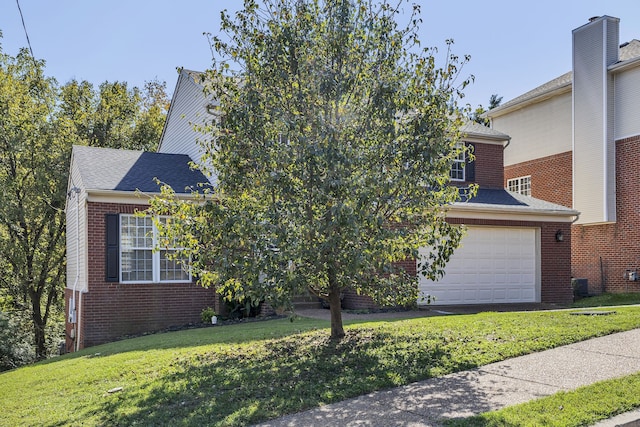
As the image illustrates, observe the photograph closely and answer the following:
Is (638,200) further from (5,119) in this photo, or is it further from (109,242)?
(5,119)

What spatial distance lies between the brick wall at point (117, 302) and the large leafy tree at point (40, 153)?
25.2 ft

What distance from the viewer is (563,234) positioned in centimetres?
1744

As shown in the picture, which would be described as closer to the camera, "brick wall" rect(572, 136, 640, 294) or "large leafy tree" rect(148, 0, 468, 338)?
"large leafy tree" rect(148, 0, 468, 338)

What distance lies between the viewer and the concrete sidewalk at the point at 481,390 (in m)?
5.32

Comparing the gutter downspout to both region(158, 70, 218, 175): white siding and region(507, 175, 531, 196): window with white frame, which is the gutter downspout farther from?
region(507, 175, 531, 196): window with white frame

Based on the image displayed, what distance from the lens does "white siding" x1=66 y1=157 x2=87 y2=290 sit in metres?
14.4

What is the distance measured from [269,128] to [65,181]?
15.7m

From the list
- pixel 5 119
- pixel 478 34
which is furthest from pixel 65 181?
pixel 478 34

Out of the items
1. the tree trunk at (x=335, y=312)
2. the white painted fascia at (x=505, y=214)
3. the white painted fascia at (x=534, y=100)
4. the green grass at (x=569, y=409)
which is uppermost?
the white painted fascia at (x=534, y=100)

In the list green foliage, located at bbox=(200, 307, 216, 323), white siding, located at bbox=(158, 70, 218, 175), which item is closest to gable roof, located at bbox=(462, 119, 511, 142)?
white siding, located at bbox=(158, 70, 218, 175)

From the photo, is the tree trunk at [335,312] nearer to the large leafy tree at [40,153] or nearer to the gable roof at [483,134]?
the gable roof at [483,134]

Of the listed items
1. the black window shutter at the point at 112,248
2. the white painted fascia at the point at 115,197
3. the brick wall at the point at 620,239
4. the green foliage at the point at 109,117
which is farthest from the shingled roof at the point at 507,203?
the green foliage at the point at 109,117

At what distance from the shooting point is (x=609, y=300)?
1773 centimetres

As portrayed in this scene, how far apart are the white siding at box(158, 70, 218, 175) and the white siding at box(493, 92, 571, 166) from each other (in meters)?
13.6
